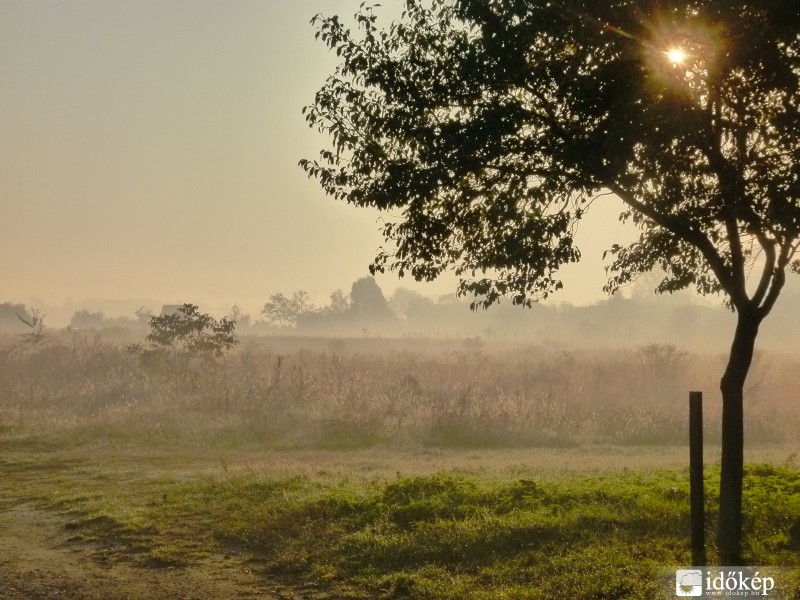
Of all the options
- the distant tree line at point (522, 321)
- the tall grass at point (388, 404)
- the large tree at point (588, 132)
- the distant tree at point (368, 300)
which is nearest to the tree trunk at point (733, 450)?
the large tree at point (588, 132)

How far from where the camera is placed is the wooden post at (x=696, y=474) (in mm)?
9977

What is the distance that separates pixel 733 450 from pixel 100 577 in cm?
744

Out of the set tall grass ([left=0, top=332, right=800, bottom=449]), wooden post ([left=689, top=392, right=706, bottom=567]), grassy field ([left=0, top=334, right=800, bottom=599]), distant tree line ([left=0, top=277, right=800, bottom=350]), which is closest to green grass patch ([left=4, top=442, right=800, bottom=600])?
grassy field ([left=0, top=334, right=800, bottom=599])

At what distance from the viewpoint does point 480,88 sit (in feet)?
38.5

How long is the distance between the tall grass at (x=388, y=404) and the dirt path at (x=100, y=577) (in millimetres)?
11368

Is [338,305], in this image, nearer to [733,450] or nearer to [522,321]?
[522,321]

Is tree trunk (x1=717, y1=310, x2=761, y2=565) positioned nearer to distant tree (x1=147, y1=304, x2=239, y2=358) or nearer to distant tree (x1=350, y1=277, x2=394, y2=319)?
distant tree (x1=147, y1=304, x2=239, y2=358)

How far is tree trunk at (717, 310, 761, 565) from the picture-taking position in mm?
10539

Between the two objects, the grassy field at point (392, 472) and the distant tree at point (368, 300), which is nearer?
the grassy field at point (392, 472)

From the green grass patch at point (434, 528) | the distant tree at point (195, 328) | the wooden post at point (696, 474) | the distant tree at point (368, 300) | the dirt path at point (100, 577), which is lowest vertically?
the dirt path at point (100, 577)

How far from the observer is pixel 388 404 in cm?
2655

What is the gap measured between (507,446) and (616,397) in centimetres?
811

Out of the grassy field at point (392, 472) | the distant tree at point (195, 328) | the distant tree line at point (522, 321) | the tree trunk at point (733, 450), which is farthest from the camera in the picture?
the distant tree line at point (522, 321)

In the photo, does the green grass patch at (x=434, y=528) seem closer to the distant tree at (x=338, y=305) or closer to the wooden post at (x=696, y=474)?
the wooden post at (x=696, y=474)
